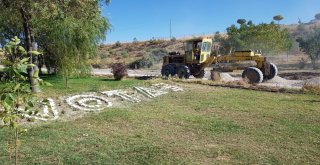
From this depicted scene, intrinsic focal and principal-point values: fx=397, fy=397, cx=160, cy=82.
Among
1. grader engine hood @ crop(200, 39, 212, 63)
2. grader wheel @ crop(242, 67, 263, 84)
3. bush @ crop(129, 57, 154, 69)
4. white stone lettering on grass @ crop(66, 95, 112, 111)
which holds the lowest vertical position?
white stone lettering on grass @ crop(66, 95, 112, 111)

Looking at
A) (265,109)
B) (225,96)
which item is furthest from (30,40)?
(265,109)

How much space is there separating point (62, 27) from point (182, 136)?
9.54 meters

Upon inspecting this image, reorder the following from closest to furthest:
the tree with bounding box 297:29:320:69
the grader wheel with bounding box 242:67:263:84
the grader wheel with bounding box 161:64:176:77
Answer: the grader wheel with bounding box 242:67:263:84 → the grader wheel with bounding box 161:64:176:77 → the tree with bounding box 297:29:320:69

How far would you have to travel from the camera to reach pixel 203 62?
2581 cm

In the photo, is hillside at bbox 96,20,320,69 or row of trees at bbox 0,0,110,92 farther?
hillside at bbox 96,20,320,69

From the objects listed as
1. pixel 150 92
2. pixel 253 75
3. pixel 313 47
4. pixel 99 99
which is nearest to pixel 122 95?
pixel 99 99

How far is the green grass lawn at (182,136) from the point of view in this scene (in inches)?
Answer: 313

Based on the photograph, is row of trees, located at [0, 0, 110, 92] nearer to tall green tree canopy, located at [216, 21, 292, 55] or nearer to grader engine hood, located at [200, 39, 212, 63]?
grader engine hood, located at [200, 39, 212, 63]

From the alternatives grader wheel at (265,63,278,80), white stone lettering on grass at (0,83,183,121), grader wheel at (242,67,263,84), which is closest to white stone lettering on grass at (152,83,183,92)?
white stone lettering on grass at (0,83,183,121)

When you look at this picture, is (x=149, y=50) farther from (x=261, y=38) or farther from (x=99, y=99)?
(x=99, y=99)

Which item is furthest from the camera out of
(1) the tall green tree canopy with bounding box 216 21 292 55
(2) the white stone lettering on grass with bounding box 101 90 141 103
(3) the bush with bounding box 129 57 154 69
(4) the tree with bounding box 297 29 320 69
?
(3) the bush with bounding box 129 57 154 69

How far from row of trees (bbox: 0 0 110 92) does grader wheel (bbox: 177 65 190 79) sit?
5.82 m

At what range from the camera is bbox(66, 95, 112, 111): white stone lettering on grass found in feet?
44.3

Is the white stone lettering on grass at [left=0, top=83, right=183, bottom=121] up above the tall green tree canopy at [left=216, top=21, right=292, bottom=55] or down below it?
below
